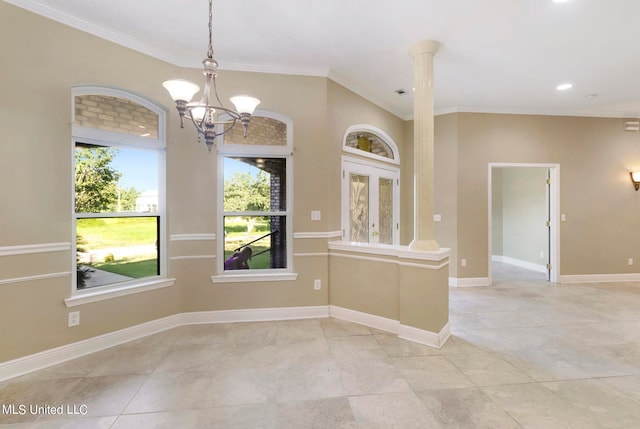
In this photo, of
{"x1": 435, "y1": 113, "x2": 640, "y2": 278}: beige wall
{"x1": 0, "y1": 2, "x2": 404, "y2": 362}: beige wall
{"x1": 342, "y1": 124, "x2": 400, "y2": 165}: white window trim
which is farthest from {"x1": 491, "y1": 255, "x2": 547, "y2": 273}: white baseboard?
{"x1": 0, "y1": 2, "x2": 404, "y2": 362}: beige wall

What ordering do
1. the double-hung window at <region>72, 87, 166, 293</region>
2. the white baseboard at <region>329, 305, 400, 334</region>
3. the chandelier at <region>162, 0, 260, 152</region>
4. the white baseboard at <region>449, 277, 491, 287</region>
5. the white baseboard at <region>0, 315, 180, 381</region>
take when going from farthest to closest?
the white baseboard at <region>449, 277, 491, 287</region> → the white baseboard at <region>329, 305, 400, 334</region> → the double-hung window at <region>72, 87, 166, 293</region> → the white baseboard at <region>0, 315, 180, 381</region> → the chandelier at <region>162, 0, 260, 152</region>

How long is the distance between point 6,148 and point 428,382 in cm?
382

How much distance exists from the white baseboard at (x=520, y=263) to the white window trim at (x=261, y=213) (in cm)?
561

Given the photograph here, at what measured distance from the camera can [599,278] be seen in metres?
5.17

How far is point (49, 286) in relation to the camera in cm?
251

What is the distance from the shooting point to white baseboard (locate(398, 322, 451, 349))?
2811 millimetres

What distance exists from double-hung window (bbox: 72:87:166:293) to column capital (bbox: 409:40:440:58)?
286 cm

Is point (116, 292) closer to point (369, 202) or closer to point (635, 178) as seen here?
point (369, 202)

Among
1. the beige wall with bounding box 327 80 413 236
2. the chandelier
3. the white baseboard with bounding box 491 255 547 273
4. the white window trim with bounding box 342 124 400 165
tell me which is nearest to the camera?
the chandelier

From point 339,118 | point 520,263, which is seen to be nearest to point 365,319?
point 339,118

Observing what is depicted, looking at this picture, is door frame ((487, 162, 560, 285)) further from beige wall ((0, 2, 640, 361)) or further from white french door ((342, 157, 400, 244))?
white french door ((342, 157, 400, 244))

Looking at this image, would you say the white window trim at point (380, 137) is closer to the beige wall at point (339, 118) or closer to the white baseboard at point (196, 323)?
the beige wall at point (339, 118)

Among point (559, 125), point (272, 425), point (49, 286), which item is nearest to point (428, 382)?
point (272, 425)

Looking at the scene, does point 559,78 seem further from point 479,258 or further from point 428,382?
point 428,382
